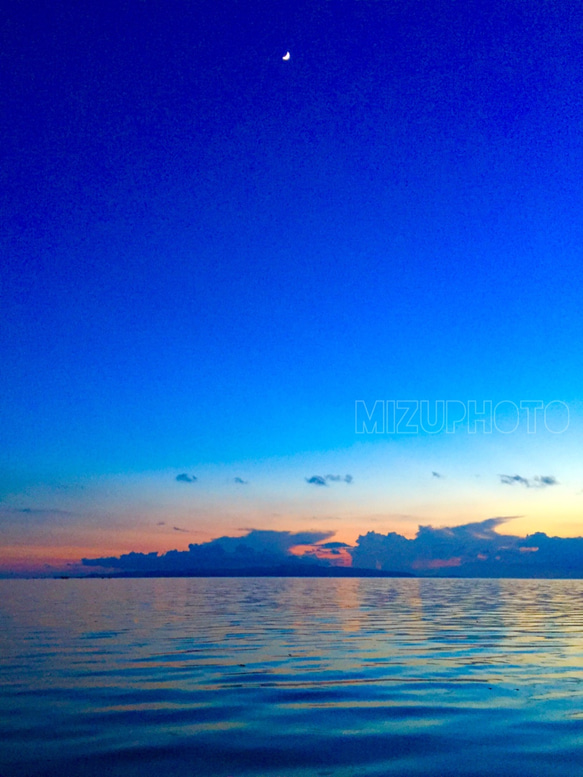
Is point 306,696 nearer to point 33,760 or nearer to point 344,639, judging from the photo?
point 33,760

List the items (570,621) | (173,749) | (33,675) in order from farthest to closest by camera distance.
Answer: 1. (570,621)
2. (33,675)
3. (173,749)

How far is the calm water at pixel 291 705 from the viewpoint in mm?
10688

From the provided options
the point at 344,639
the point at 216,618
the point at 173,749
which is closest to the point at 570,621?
the point at 344,639

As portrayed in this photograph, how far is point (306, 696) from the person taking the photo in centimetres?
1606

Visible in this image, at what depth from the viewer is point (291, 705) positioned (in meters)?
15.1

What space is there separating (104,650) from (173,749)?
1483 centimetres

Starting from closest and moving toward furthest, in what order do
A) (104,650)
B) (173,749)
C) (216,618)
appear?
(173,749)
(104,650)
(216,618)

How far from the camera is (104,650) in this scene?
976 inches

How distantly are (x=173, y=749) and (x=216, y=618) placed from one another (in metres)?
32.6

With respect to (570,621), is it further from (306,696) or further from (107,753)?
(107,753)

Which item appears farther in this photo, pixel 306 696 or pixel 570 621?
pixel 570 621

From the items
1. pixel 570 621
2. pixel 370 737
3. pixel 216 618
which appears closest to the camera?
pixel 370 737

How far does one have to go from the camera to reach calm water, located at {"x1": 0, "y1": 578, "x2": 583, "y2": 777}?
35.1ft

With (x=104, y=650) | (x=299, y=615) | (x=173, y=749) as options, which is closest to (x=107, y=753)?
(x=173, y=749)
